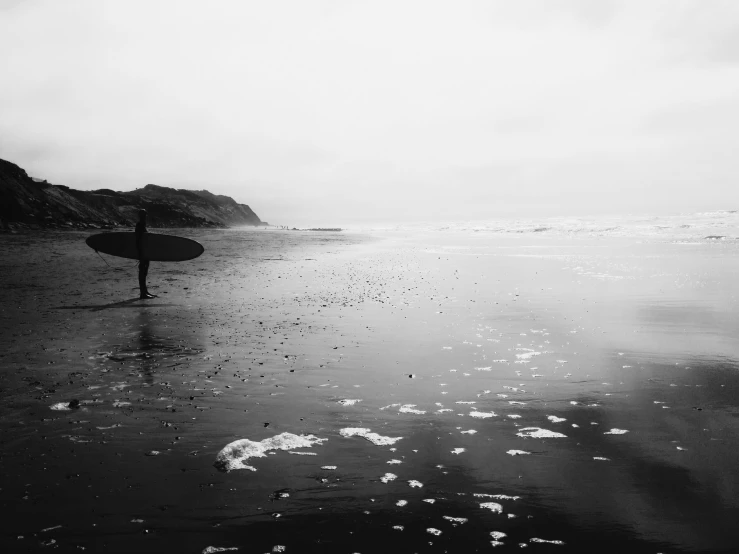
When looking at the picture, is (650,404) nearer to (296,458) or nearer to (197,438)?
(296,458)

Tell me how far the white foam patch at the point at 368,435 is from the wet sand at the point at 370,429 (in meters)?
0.06

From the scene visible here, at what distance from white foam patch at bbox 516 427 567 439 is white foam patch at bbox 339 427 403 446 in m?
1.72

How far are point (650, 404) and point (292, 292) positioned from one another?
14.6 metres

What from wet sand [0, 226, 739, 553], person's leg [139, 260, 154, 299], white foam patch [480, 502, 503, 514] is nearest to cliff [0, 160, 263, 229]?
person's leg [139, 260, 154, 299]

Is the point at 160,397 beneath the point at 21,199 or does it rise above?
beneath

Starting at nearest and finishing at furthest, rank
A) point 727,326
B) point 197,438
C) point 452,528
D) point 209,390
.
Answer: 1. point 452,528
2. point 197,438
3. point 209,390
4. point 727,326

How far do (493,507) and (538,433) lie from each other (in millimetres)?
2034

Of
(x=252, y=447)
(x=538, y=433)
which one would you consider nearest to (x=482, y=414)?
(x=538, y=433)

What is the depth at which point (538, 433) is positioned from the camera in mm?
6473

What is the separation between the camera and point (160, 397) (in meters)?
7.70

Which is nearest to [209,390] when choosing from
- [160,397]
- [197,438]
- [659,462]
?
[160,397]

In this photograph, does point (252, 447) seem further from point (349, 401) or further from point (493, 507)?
point (493, 507)

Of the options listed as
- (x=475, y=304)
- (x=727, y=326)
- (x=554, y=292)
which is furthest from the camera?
(x=554, y=292)

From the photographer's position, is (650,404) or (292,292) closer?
(650,404)
